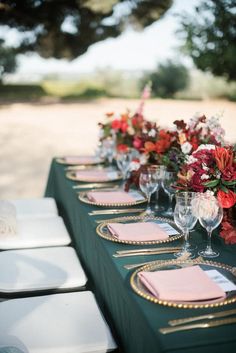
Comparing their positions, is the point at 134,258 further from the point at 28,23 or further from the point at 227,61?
the point at 28,23

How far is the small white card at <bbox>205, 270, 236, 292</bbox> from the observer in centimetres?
119

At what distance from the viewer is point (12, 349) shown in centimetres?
118

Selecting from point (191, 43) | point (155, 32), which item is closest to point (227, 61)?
point (191, 43)

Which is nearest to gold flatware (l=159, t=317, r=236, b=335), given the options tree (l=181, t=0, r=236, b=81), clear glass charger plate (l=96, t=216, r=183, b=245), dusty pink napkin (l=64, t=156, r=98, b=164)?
clear glass charger plate (l=96, t=216, r=183, b=245)

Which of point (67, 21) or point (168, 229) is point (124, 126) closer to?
point (168, 229)

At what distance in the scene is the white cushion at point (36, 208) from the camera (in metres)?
2.85

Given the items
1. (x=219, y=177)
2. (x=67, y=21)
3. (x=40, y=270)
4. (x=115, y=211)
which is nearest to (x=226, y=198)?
(x=219, y=177)

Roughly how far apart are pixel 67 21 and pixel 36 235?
11399 millimetres

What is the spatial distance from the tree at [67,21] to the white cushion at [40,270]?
1042cm

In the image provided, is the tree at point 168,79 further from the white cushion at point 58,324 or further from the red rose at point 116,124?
the white cushion at point 58,324

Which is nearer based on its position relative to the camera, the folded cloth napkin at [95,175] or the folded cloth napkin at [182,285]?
the folded cloth napkin at [182,285]

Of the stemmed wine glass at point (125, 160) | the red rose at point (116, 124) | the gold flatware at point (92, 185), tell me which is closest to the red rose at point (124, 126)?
the red rose at point (116, 124)

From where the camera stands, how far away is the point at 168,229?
5.53 feet

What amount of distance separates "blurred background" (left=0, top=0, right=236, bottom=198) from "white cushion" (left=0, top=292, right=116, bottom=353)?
3.54 m
